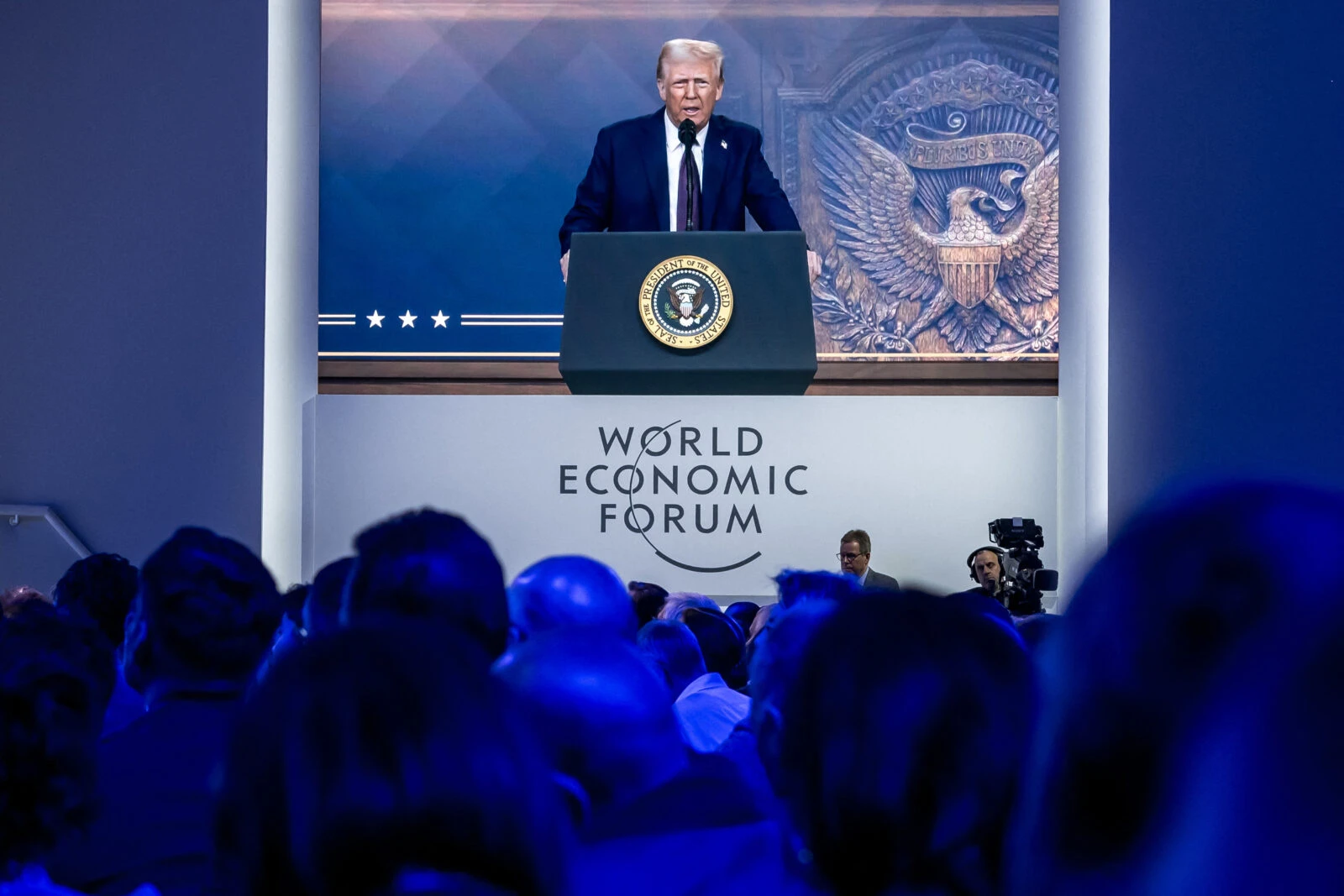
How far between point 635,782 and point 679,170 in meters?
4.86

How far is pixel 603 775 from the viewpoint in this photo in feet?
4.41

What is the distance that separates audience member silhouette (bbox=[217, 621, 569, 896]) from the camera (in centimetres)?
64

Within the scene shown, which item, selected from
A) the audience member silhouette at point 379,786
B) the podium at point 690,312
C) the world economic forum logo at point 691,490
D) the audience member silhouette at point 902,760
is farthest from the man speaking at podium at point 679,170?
the audience member silhouette at point 379,786

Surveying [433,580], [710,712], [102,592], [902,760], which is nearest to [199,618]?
[433,580]

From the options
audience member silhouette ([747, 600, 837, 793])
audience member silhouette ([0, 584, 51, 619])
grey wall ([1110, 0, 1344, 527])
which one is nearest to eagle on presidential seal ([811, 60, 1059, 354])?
grey wall ([1110, 0, 1344, 527])

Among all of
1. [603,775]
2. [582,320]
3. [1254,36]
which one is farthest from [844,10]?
[603,775]

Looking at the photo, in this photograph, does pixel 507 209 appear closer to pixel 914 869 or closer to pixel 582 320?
pixel 582 320

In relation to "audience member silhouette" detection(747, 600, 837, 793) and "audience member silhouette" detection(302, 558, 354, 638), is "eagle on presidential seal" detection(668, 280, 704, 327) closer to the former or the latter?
"audience member silhouette" detection(302, 558, 354, 638)

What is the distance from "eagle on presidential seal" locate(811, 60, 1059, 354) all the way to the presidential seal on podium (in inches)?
125

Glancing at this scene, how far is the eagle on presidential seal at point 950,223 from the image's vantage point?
24.9 ft

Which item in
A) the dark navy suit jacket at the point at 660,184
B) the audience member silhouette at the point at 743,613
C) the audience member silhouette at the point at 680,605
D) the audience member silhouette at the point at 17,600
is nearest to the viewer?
the audience member silhouette at the point at 17,600

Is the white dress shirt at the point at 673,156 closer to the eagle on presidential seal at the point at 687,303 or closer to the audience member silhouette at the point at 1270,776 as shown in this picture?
the eagle on presidential seal at the point at 687,303

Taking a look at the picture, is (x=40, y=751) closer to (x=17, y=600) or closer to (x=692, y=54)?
(x=17, y=600)

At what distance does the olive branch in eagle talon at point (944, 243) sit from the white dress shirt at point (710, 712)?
17.8ft
